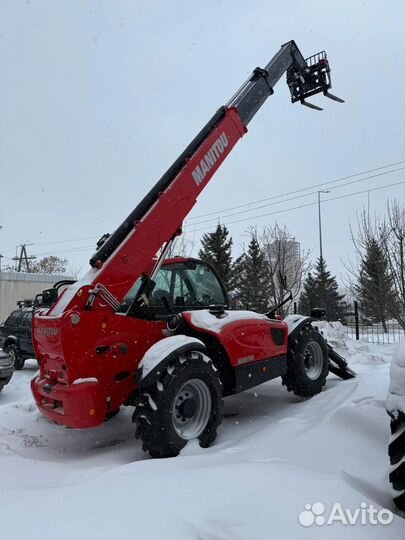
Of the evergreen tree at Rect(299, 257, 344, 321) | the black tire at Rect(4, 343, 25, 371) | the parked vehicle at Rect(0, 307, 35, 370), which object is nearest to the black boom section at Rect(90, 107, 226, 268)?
the parked vehicle at Rect(0, 307, 35, 370)

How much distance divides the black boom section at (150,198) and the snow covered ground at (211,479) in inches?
84.0

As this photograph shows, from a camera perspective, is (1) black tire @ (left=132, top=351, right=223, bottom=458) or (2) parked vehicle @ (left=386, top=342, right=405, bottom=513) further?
(1) black tire @ (left=132, top=351, right=223, bottom=458)

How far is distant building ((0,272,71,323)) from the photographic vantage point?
26.4 meters

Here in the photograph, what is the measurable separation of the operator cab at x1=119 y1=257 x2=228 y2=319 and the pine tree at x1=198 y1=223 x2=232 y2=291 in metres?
19.9

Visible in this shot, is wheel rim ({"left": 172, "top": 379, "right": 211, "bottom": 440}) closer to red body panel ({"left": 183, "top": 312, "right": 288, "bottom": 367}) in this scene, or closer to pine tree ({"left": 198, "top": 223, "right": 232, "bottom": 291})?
red body panel ({"left": 183, "top": 312, "right": 288, "bottom": 367})

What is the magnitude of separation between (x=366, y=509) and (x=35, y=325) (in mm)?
3731

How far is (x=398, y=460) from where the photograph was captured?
9.89 feet

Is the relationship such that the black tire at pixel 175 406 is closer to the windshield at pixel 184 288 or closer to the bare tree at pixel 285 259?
the windshield at pixel 184 288

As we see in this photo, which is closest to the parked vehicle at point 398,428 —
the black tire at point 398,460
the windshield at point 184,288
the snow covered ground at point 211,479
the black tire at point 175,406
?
the black tire at point 398,460

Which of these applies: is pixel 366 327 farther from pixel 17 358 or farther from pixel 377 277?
pixel 17 358

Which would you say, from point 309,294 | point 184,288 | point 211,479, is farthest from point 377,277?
point 309,294

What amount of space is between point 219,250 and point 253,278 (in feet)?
9.60

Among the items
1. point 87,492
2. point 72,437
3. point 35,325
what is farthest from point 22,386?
point 87,492

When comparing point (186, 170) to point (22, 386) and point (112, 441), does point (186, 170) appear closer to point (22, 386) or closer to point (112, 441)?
point (112, 441)
